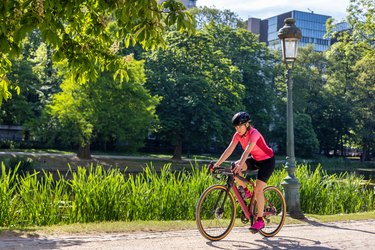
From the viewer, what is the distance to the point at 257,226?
700 centimetres

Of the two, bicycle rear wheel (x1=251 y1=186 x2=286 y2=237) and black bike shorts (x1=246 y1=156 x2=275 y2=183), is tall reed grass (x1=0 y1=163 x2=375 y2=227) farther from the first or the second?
black bike shorts (x1=246 y1=156 x2=275 y2=183)

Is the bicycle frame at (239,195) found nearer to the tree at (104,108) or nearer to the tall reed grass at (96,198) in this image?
the tall reed grass at (96,198)

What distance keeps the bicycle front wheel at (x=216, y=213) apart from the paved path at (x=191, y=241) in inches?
5.4

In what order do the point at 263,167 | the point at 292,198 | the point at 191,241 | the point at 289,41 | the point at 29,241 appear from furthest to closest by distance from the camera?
the point at 289,41 < the point at 292,198 < the point at 263,167 < the point at 191,241 < the point at 29,241

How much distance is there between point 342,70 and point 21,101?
36866mm

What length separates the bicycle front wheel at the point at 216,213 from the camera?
6.73m

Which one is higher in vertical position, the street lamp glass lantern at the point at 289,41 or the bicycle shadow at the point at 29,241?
the street lamp glass lantern at the point at 289,41

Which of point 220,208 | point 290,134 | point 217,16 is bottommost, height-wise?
point 220,208

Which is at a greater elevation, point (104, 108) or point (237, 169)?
point (104, 108)

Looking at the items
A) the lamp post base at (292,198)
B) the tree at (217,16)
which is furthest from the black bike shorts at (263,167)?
the tree at (217,16)

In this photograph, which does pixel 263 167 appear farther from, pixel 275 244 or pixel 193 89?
pixel 193 89

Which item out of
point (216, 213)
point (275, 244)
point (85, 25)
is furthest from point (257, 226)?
point (85, 25)

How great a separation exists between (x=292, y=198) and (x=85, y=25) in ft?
18.2

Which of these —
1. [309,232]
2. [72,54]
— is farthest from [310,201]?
[72,54]
